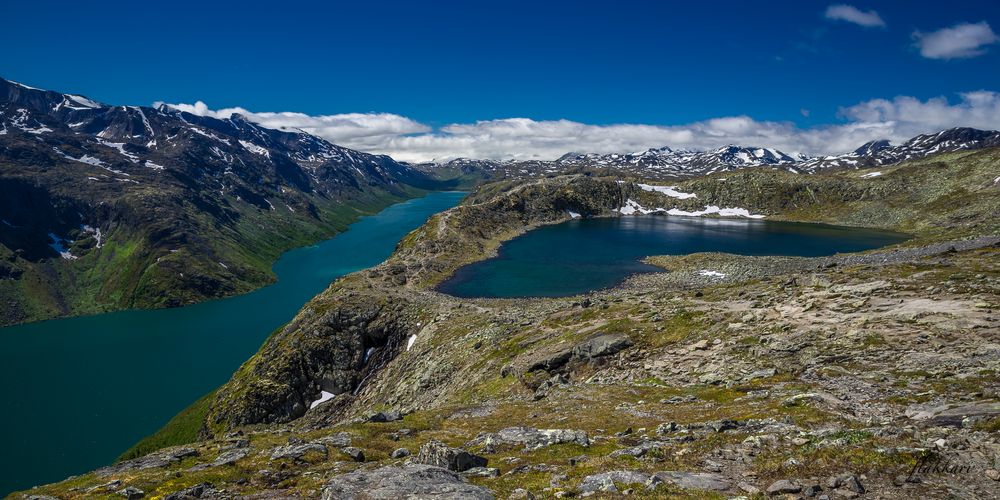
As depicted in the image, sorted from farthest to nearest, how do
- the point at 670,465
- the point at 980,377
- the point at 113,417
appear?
the point at 113,417
the point at 980,377
the point at 670,465

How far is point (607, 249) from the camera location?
14300 cm

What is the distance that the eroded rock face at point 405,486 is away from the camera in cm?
1475

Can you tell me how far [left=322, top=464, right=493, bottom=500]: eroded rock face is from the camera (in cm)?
1475

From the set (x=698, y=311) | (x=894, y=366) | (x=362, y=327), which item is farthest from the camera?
(x=362, y=327)

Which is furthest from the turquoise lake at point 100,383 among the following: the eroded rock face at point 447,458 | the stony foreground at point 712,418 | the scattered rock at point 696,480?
the scattered rock at point 696,480

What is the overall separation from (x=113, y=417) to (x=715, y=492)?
14446 cm

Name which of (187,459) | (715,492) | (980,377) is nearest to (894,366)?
(980,377)

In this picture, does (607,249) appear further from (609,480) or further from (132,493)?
(132,493)

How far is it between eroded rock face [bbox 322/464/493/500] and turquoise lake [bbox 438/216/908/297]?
250ft

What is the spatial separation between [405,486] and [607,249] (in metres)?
133

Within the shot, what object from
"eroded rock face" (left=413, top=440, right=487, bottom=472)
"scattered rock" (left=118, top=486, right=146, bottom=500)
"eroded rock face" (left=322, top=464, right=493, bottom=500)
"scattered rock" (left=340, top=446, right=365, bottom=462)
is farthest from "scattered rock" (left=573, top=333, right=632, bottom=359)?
"scattered rock" (left=118, top=486, right=146, bottom=500)

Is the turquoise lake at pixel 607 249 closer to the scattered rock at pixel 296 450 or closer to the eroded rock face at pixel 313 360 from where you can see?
the eroded rock face at pixel 313 360

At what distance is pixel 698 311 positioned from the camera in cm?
3844

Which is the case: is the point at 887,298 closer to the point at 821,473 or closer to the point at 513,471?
the point at 821,473
